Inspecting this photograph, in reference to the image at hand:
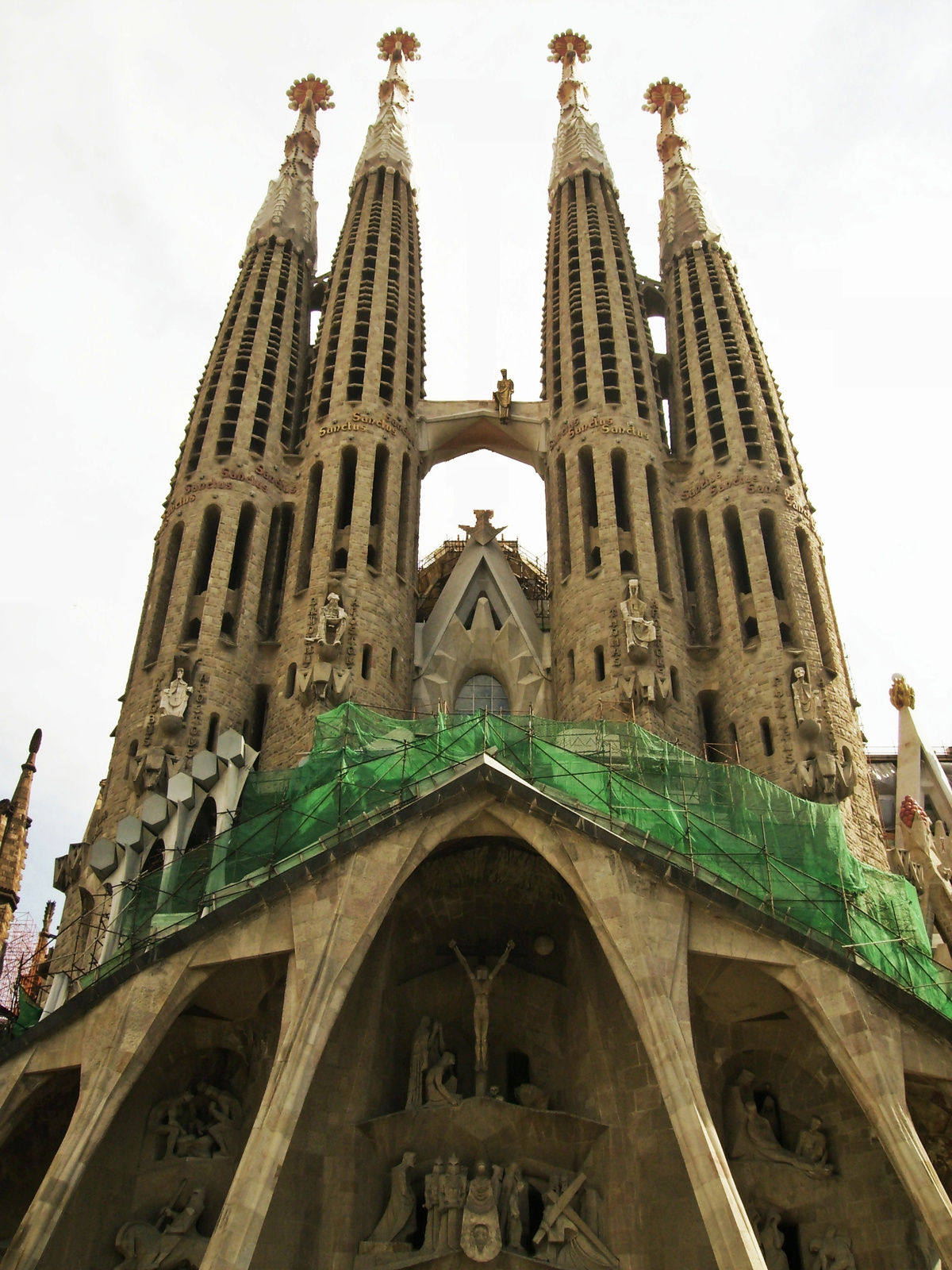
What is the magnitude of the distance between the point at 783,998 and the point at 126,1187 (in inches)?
395

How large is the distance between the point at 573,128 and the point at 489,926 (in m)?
27.9

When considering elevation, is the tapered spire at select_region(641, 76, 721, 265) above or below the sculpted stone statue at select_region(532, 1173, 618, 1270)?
above

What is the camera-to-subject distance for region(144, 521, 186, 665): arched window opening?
25.2 m

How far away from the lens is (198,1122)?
18781 mm

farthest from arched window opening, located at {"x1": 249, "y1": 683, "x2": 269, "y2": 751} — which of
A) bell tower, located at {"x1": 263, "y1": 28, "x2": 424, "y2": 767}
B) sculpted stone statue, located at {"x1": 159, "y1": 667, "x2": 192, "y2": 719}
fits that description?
sculpted stone statue, located at {"x1": 159, "y1": 667, "x2": 192, "y2": 719}

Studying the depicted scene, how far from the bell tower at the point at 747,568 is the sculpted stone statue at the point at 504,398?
4158 mm

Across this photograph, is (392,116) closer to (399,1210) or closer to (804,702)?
(804,702)

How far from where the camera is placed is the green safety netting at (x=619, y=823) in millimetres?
18625

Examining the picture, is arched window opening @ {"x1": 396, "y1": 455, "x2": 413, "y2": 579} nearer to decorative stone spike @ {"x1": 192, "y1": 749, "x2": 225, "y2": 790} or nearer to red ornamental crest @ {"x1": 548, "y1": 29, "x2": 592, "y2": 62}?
decorative stone spike @ {"x1": 192, "y1": 749, "x2": 225, "y2": 790}

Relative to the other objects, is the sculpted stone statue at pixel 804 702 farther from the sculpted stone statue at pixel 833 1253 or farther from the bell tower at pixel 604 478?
the sculpted stone statue at pixel 833 1253

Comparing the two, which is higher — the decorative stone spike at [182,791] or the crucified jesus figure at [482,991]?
the decorative stone spike at [182,791]

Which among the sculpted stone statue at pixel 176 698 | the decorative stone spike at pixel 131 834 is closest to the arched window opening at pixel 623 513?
the sculpted stone statue at pixel 176 698

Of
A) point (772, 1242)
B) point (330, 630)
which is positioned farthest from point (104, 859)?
point (772, 1242)

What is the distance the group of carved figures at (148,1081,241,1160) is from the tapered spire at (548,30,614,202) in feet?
93.7
